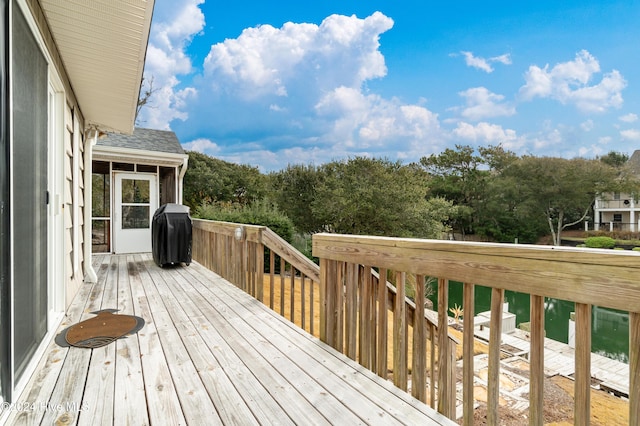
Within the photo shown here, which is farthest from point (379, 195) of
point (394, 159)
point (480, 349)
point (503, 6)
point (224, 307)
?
point (503, 6)

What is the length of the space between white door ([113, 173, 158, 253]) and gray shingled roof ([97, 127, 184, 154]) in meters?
0.72

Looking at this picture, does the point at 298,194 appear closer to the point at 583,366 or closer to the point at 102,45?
the point at 102,45

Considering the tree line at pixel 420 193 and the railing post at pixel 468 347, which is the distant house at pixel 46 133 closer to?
the railing post at pixel 468 347

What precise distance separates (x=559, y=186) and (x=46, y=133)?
26.5 metres

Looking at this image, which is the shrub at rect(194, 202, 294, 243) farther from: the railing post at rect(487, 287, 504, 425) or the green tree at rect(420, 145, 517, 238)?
the green tree at rect(420, 145, 517, 238)

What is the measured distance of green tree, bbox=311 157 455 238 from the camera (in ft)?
44.3

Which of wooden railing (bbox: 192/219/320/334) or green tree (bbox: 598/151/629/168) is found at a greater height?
green tree (bbox: 598/151/629/168)

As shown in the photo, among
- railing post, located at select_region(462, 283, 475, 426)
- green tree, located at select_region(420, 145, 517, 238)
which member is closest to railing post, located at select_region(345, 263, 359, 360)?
railing post, located at select_region(462, 283, 475, 426)

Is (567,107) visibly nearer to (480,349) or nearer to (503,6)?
(503,6)

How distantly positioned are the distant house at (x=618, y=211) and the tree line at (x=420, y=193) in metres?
0.77

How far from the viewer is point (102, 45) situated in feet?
8.45

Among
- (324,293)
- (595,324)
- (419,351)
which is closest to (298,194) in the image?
(595,324)

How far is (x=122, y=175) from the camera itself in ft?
22.1

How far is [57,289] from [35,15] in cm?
196
